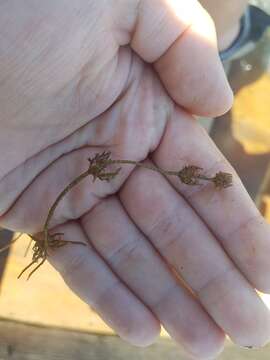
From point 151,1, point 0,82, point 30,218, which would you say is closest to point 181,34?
point 151,1

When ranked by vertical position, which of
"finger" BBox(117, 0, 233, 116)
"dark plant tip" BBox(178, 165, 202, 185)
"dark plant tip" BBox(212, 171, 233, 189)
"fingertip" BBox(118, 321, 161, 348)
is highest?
"finger" BBox(117, 0, 233, 116)

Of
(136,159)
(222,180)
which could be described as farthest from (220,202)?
(136,159)

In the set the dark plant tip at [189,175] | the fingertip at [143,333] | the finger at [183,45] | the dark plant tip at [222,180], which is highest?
the finger at [183,45]

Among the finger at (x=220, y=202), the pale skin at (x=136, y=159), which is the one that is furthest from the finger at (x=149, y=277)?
the finger at (x=220, y=202)

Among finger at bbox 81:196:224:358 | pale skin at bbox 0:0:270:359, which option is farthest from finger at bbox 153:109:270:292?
finger at bbox 81:196:224:358

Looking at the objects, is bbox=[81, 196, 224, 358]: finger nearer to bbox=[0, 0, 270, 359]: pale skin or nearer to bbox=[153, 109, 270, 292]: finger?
bbox=[0, 0, 270, 359]: pale skin

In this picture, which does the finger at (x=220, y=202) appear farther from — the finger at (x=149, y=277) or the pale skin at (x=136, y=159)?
the finger at (x=149, y=277)

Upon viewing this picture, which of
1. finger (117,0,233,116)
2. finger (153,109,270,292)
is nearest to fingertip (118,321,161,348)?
finger (153,109,270,292)

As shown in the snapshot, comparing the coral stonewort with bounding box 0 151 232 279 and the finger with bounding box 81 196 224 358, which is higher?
the coral stonewort with bounding box 0 151 232 279
